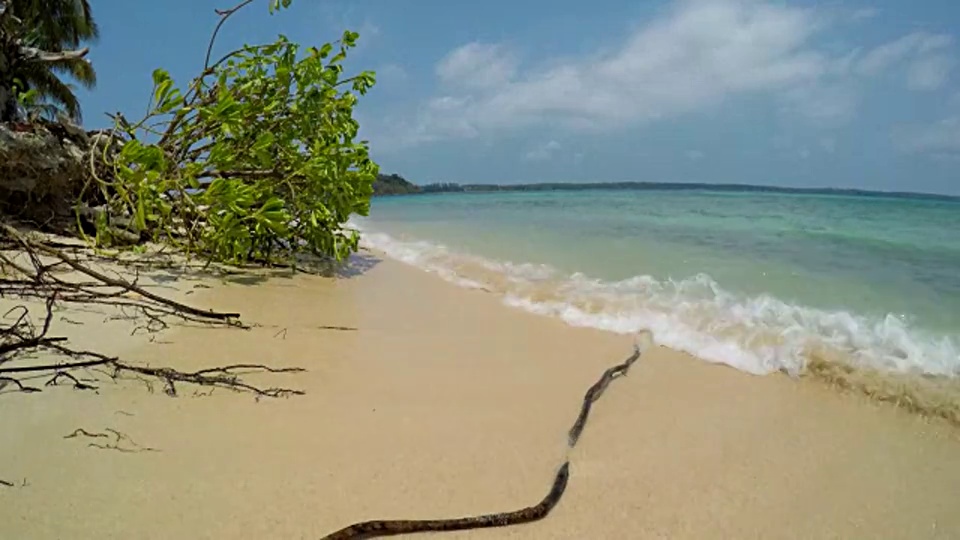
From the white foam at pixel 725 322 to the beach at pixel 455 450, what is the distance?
1.12ft

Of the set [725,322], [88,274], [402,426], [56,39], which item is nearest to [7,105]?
[56,39]

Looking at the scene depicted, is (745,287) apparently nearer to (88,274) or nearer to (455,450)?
(455,450)

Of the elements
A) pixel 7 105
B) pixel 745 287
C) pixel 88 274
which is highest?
pixel 7 105

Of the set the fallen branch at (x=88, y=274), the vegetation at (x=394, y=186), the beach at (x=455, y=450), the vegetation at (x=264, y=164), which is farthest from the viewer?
the vegetation at (x=394, y=186)

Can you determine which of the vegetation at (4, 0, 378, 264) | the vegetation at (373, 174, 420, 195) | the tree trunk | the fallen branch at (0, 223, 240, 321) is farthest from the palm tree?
the vegetation at (373, 174, 420, 195)

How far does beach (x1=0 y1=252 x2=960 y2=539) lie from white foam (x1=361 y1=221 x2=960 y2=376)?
0.34 metres

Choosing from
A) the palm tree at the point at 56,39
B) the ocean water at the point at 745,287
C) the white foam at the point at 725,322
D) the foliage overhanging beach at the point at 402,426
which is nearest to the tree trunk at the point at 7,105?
the palm tree at the point at 56,39

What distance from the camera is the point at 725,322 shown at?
3.86 metres

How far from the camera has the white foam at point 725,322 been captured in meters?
3.15

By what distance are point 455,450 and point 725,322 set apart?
2.50 metres

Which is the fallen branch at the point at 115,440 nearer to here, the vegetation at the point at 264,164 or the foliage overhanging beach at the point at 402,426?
the foliage overhanging beach at the point at 402,426

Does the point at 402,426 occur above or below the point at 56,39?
below

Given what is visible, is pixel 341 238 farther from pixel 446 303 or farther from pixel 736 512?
pixel 736 512

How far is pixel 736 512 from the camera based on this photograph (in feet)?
5.70
